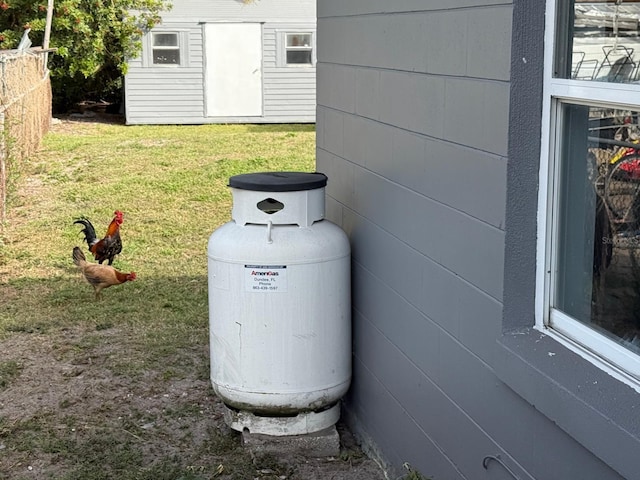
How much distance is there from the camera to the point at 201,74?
2227 cm

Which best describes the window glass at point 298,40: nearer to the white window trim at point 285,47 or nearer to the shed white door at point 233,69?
the white window trim at point 285,47

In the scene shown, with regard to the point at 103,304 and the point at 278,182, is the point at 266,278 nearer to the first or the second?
the point at 278,182

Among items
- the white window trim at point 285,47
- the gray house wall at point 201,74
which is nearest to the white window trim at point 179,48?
the gray house wall at point 201,74

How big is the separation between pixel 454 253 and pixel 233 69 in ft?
63.8

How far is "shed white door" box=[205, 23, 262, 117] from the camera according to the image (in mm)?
22094

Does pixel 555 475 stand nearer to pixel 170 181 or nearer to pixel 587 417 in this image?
pixel 587 417

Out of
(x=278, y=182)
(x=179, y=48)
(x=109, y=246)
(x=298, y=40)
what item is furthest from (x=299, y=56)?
(x=278, y=182)

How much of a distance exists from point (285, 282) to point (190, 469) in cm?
98

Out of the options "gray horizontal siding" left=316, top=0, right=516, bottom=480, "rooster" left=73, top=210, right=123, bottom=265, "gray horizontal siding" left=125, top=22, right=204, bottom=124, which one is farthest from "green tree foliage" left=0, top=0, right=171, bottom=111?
"gray horizontal siding" left=316, top=0, right=516, bottom=480

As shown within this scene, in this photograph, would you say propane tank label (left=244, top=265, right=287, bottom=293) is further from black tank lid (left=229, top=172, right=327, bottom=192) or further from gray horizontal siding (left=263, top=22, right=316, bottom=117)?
gray horizontal siding (left=263, top=22, right=316, bottom=117)

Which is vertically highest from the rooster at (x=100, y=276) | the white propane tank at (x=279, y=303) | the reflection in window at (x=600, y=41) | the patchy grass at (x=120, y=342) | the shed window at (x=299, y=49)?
the shed window at (x=299, y=49)

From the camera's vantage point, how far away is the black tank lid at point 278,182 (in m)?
4.43

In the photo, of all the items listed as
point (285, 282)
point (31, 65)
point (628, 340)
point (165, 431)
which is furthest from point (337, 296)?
point (31, 65)

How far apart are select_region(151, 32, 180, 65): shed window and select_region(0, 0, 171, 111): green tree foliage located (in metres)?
0.36
